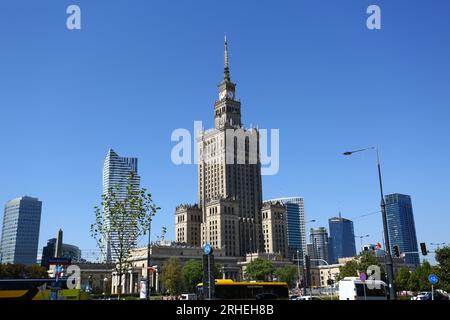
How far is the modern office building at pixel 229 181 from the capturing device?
177375 millimetres

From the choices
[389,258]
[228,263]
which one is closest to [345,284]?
[389,258]

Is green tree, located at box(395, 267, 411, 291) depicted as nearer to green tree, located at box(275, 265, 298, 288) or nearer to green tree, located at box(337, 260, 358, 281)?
green tree, located at box(337, 260, 358, 281)

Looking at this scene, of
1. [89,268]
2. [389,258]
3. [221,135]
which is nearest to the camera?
[389,258]

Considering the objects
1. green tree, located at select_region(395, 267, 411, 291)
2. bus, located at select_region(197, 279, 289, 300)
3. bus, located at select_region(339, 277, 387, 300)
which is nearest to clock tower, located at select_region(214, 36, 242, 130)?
green tree, located at select_region(395, 267, 411, 291)

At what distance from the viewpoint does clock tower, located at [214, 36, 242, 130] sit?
629 feet

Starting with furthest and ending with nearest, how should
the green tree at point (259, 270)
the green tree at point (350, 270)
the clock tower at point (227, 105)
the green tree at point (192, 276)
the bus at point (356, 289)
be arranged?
the clock tower at point (227, 105) → the green tree at point (259, 270) → the green tree at point (192, 276) → the green tree at point (350, 270) → the bus at point (356, 289)

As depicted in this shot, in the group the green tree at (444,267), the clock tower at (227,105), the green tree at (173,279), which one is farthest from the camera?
the clock tower at (227,105)

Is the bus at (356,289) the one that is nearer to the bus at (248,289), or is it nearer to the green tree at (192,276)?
the bus at (248,289)

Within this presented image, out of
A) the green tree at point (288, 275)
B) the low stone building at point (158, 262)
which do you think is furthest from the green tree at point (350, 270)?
the low stone building at point (158, 262)

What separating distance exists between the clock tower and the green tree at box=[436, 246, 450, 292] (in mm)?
129215

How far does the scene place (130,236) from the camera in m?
45.2

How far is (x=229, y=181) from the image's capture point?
18288cm
